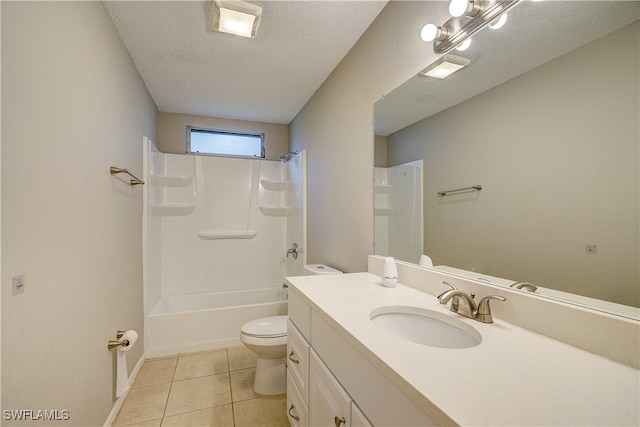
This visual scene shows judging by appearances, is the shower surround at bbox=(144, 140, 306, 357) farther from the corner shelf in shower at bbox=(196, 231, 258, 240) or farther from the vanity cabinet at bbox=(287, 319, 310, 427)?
the vanity cabinet at bbox=(287, 319, 310, 427)

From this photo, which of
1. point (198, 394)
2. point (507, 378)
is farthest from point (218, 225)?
point (507, 378)

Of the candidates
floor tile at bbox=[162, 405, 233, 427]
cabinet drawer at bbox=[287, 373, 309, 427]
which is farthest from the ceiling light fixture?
floor tile at bbox=[162, 405, 233, 427]

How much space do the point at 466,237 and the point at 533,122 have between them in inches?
19.2

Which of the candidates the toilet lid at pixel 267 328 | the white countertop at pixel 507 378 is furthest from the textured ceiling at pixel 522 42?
the toilet lid at pixel 267 328

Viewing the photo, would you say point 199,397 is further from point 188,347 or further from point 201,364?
point 188,347

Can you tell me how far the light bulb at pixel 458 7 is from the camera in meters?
1.05

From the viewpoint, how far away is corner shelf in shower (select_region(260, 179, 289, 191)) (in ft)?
11.5

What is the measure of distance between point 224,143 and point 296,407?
315 centimetres

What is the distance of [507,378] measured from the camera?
22.8 inches

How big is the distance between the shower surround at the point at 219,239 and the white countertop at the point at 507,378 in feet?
7.14

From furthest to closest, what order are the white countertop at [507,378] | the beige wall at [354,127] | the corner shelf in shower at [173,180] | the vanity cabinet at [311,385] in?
the corner shelf in shower at [173,180], the beige wall at [354,127], the vanity cabinet at [311,385], the white countertop at [507,378]

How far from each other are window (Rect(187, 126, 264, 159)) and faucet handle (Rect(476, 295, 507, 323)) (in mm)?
3238

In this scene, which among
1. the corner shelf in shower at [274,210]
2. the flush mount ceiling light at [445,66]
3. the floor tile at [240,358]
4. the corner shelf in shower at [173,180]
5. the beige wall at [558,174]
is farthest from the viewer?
the corner shelf in shower at [274,210]

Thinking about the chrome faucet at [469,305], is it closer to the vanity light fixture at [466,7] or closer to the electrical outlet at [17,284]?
the vanity light fixture at [466,7]
